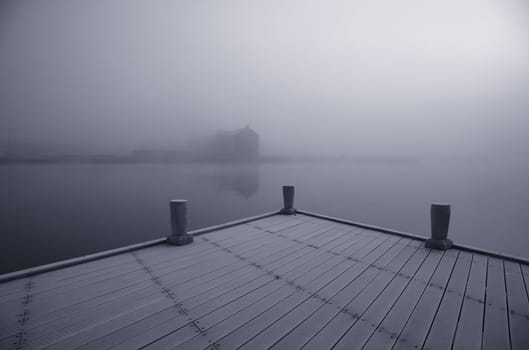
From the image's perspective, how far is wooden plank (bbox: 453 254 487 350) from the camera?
259cm

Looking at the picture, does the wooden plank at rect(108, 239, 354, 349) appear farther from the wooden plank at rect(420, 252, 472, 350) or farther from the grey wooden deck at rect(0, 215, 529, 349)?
the wooden plank at rect(420, 252, 472, 350)

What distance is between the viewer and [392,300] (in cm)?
334

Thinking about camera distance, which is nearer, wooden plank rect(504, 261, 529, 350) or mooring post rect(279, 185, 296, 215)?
wooden plank rect(504, 261, 529, 350)

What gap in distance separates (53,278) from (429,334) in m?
5.21

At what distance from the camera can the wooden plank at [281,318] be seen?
2543mm

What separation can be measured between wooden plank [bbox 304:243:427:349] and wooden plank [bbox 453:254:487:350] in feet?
2.67

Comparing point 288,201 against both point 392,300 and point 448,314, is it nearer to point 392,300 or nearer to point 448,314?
point 392,300

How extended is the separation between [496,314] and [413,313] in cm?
102

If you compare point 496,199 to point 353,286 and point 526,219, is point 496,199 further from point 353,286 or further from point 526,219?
point 353,286

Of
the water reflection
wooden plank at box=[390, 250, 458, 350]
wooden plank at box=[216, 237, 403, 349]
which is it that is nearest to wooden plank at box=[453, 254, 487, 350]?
wooden plank at box=[390, 250, 458, 350]

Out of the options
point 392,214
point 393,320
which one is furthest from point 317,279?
point 392,214

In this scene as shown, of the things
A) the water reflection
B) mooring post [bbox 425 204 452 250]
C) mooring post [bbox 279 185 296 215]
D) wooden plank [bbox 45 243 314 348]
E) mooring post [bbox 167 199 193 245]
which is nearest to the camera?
wooden plank [bbox 45 243 314 348]

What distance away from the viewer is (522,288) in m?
3.68

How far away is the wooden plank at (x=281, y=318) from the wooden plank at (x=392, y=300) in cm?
49
